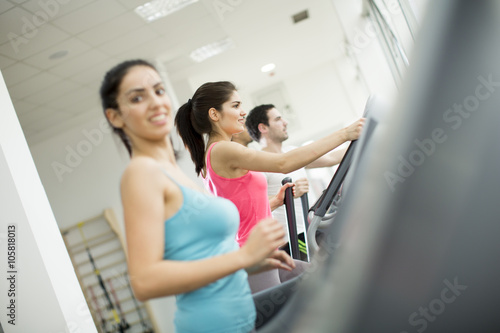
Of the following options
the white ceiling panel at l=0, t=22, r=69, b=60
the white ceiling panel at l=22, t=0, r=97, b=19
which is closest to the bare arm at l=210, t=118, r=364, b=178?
the white ceiling panel at l=22, t=0, r=97, b=19

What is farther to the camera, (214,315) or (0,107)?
(0,107)

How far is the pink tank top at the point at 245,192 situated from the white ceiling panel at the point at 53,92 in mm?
3931

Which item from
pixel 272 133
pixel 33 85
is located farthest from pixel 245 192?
pixel 33 85

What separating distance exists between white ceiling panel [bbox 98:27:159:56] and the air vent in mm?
2121

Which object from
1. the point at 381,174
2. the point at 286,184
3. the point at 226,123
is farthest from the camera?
the point at 286,184

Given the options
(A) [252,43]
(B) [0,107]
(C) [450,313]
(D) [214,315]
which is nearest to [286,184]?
(D) [214,315]

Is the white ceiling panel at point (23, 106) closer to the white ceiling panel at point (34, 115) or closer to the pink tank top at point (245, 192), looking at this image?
the white ceiling panel at point (34, 115)

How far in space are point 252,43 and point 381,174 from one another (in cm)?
569

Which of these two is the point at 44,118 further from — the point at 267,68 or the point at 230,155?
the point at 230,155

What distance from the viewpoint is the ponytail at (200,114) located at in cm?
117

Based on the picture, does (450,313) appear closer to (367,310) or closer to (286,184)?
(367,310)

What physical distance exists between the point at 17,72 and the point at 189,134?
347 centimetres

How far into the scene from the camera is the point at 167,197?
2.01ft

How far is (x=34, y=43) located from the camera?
3574mm
